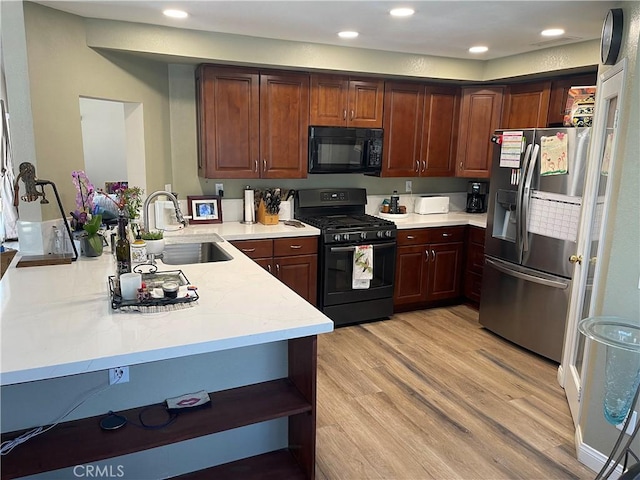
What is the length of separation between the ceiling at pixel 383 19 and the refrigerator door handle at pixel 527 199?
0.86m

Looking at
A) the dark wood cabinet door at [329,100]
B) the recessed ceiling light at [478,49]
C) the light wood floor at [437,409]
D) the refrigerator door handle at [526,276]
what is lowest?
the light wood floor at [437,409]

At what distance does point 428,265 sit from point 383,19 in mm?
2302

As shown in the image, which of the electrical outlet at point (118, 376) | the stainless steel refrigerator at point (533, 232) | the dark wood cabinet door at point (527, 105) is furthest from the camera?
the dark wood cabinet door at point (527, 105)

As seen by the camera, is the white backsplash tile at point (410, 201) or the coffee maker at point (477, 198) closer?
the white backsplash tile at point (410, 201)

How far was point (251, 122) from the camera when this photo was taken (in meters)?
3.85

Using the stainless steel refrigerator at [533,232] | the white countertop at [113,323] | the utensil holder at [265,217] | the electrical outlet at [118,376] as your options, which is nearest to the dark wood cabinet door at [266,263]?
the utensil holder at [265,217]

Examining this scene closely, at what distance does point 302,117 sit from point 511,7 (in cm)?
184

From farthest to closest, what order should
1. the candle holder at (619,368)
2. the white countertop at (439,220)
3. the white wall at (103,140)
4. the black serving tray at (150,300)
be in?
the white wall at (103,140)
the white countertop at (439,220)
the candle holder at (619,368)
the black serving tray at (150,300)

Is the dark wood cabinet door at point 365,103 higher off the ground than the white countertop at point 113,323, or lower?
higher

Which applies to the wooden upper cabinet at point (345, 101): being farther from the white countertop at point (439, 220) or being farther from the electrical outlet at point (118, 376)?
the electrical outlet at point (118, 376)

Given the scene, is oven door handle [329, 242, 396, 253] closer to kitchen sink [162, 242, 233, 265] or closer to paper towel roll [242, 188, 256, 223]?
paper towel roll [242, 188, 256, 223]

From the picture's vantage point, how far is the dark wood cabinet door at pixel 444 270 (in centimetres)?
446

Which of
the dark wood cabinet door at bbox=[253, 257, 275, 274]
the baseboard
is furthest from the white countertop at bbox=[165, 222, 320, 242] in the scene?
the baseboard

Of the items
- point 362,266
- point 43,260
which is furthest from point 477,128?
point 43,260
